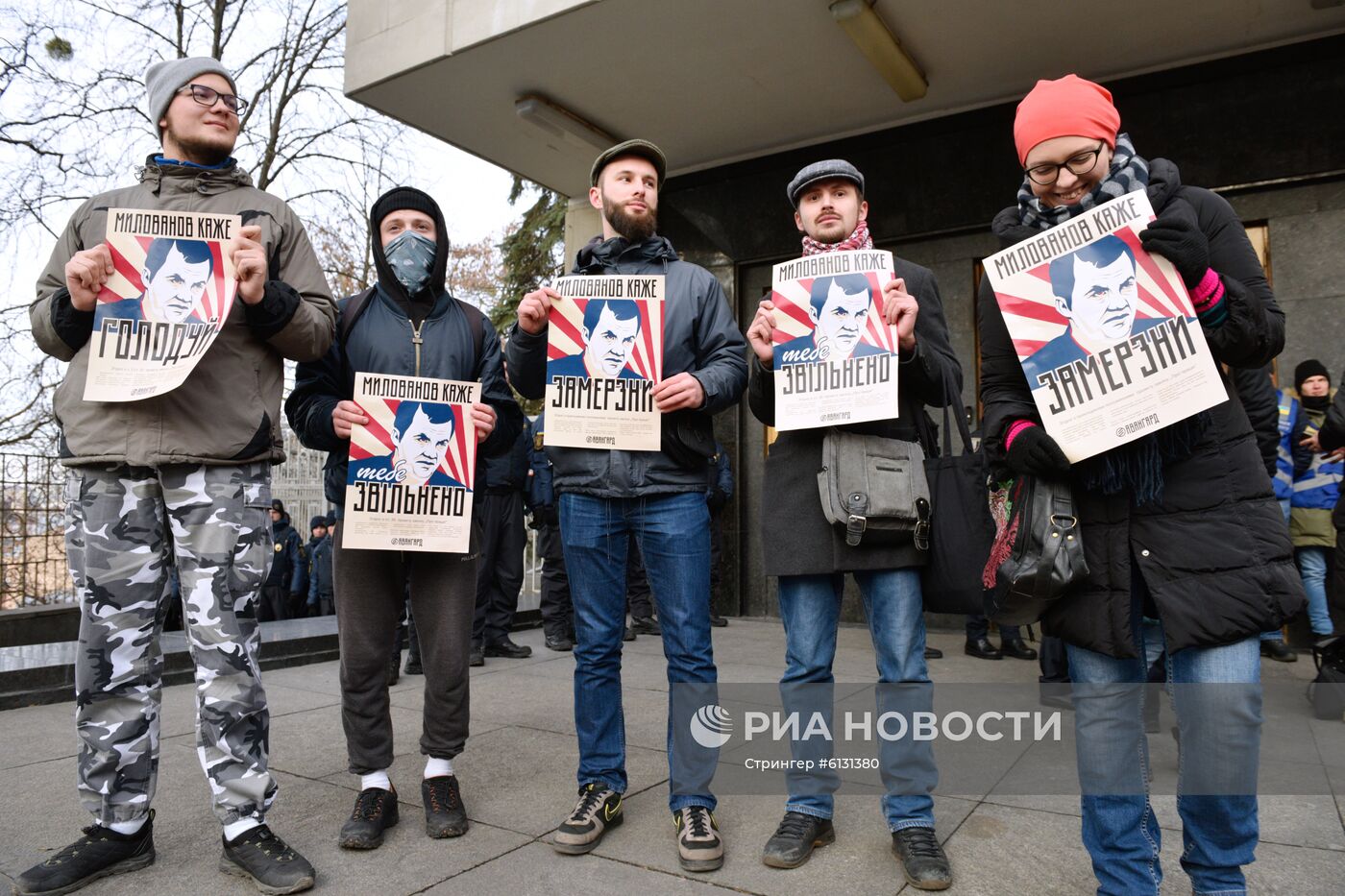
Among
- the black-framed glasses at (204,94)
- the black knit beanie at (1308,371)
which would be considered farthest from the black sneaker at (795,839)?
the black knit beanie at (1308,371)

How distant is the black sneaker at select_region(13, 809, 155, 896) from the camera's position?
8.10 feet

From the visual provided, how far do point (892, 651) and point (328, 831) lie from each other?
2038 millimetres

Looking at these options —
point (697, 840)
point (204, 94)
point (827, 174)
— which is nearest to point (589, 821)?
point (697, 840)

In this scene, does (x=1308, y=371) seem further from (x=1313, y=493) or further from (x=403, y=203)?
(x=403, y=203)

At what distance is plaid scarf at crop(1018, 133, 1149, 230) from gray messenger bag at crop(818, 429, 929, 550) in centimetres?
80

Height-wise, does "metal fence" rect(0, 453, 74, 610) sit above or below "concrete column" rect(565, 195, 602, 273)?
below

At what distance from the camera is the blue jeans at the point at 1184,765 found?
6.45 ft

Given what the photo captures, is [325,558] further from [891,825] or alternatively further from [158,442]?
[891,825]

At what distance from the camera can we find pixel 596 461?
2920 mm

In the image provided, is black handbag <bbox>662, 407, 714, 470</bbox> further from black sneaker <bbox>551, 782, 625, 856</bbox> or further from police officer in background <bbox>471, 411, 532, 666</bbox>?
police officer in background <bbox>471, 411, 532, 666</bbox>

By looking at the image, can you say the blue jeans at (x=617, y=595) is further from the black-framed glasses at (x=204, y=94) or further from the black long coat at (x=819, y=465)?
the black-framed glasses at (x=204, y=94)

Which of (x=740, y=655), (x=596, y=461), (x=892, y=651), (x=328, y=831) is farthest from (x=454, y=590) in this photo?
(x=740, y=655)

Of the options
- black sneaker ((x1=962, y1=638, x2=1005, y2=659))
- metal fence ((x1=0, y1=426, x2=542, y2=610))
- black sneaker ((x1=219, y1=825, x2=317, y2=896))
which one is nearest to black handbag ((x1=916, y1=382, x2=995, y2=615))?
black sneaker ((x1=219, y1=825, x2=317, y2=896))

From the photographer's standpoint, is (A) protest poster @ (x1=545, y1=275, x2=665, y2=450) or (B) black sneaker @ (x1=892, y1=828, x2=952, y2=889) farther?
(A) protest poster @ (x1=545, y1=275, x2=665, y2=450)
